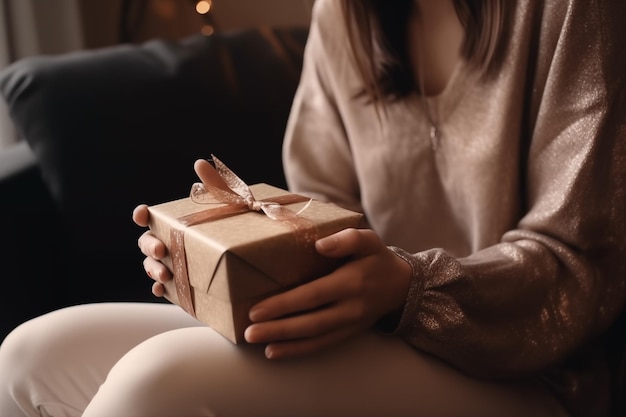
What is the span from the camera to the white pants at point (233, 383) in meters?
0.53

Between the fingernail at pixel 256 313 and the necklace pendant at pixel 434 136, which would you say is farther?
the necklace pendant at pixel 434 136

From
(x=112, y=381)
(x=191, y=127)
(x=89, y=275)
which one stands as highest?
(x=191, y=127)

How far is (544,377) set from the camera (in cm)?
67

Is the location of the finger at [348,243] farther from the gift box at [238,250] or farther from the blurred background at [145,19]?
the blurred background at [145,19]

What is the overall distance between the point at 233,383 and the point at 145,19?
5.43ft

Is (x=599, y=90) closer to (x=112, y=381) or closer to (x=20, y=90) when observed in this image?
(x=112, y=381)

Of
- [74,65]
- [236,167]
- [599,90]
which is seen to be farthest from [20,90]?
[599,90]

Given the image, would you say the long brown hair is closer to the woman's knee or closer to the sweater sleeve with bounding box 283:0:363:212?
the sweater sleeve with bounding box 283:0:363:212

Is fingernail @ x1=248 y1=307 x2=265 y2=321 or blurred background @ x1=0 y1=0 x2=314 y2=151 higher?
blurred background @ x1=0 y1=0 x2=314 y2=151

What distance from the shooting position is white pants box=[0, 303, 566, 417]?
532 millimetres

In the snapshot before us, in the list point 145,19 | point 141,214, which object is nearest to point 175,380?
point 141,214

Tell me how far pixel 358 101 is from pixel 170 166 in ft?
1.31

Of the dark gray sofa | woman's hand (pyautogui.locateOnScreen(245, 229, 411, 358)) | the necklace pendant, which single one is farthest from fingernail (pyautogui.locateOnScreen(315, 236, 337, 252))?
the dark gray sofa

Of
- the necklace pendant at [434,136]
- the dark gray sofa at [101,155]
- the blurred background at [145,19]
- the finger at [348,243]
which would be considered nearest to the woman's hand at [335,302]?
the finger at [348,243]
